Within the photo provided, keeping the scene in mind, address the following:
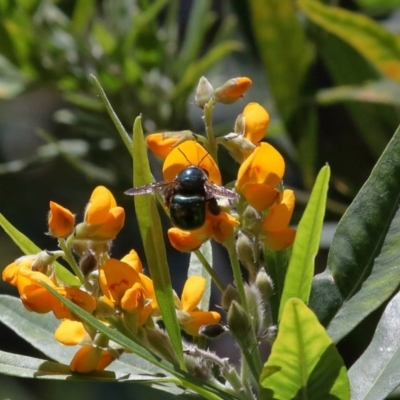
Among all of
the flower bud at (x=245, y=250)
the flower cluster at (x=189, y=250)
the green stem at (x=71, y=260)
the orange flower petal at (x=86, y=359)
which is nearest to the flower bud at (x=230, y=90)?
the flower cluster at (x=189, y=250)

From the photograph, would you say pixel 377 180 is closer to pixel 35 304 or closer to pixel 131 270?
pixel 131 270

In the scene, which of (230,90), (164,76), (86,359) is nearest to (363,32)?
(164,76)

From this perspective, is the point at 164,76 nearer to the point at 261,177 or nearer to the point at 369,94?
the point at 369,94

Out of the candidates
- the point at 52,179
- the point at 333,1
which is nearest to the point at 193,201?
the point at 333,1

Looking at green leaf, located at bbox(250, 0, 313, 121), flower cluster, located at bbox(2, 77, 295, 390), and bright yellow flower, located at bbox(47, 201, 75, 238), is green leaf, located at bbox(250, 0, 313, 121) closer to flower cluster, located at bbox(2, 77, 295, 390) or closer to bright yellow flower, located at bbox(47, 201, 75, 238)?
flower cluster, located at bbox(2, 77, 295, 390)

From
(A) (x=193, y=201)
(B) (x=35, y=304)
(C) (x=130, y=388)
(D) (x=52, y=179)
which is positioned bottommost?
(C) (x=130, y=388)
